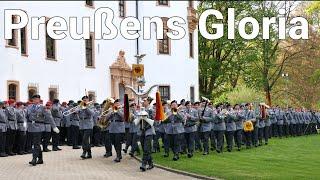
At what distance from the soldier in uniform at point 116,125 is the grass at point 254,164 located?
1.48m

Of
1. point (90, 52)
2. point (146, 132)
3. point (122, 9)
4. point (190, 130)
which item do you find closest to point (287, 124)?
point (122, 9)

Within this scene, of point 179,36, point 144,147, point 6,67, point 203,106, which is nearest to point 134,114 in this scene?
point 144,147

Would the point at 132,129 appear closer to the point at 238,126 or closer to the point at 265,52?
the point at 238,126

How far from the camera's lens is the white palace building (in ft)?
102

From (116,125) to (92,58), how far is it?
56.1 ft

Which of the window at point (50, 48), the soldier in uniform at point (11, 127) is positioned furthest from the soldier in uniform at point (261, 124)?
the window at point (50, 48)

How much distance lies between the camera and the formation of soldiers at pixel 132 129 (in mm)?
20344

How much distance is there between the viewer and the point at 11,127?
2369 centimetres

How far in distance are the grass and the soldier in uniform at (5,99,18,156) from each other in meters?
5.45

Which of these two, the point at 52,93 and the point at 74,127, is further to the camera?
the point at 52,93

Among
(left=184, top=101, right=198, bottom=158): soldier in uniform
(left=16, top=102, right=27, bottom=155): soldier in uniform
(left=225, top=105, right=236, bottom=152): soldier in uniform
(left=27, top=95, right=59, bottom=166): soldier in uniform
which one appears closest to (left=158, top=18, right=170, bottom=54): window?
(left=225, top=105, right=236, bottom=152): soldier in uniform

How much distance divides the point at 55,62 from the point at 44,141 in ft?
34.2

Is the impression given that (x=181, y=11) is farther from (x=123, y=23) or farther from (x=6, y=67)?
(x=6, y=67)

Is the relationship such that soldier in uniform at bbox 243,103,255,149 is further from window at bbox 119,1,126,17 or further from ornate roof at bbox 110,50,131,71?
window at bbox 119,1,126,17
